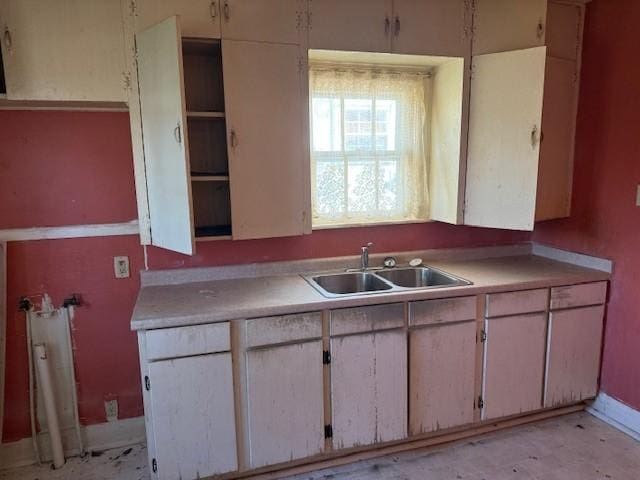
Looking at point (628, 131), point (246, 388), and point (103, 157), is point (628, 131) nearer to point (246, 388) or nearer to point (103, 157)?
point (246, 388)

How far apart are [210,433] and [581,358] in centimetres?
211

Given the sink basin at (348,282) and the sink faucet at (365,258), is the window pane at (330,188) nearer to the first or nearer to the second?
the sink faucet at (365,258)

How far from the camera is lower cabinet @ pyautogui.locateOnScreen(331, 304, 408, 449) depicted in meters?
2.09

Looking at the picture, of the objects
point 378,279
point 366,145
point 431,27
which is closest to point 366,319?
point 378,279

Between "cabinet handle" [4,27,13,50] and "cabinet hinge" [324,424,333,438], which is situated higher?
"cabinet handle" [4,27,13,50]

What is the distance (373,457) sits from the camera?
2.27m

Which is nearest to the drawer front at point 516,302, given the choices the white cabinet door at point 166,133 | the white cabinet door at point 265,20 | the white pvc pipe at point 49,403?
the white cabinet door at point 166,133

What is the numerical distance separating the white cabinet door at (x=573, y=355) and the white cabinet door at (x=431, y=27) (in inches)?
62.6

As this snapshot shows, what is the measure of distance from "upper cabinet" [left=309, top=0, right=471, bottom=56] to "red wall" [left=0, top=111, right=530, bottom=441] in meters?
1.12

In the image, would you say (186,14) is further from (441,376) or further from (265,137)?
(441,376)

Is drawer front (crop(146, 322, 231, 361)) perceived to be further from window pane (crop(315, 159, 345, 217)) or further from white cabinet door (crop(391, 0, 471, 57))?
white cabinet door (crop(391, 0, 471, 57))

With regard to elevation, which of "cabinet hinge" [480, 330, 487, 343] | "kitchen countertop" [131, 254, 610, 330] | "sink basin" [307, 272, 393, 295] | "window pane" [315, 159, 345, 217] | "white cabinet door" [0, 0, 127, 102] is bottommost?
"cabinet hinge" [480, 330, 487, 343]

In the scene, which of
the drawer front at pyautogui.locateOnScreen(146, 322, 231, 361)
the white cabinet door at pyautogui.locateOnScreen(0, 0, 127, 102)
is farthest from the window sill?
the white cabinet door at pyautogui.locateOnScreen(0, 0, 127, 102)

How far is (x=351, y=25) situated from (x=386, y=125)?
2.20ft
